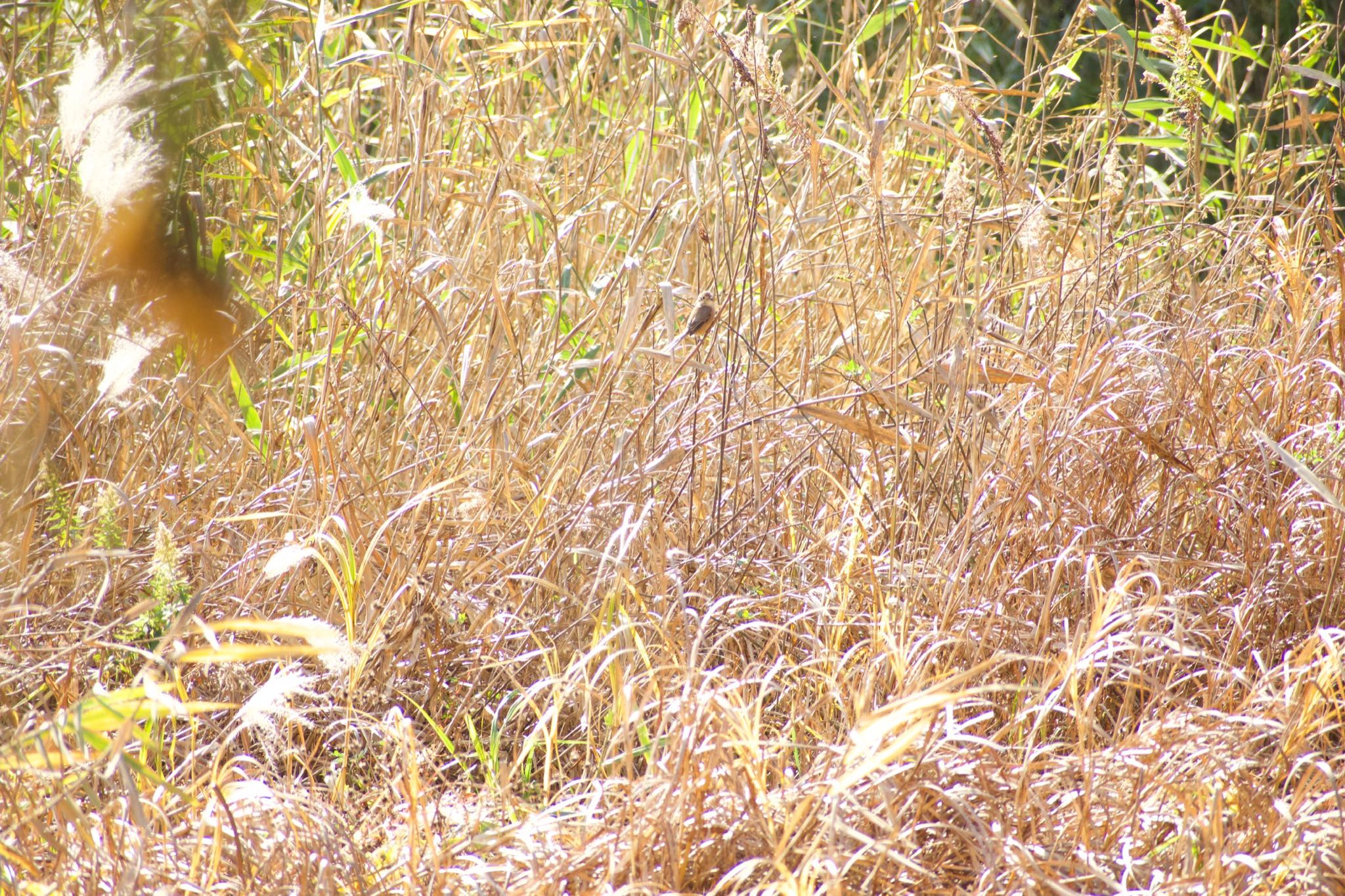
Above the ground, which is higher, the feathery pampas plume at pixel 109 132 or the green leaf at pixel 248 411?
the feathery pampas plume at pixel 109 132

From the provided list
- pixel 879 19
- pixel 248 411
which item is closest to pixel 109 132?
pixel 248 411

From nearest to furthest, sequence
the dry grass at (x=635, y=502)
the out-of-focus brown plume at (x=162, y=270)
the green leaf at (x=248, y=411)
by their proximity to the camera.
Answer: the out-of-focus brown plume at (x=162, y=270)
the dry grass at (x=635, y=502)
the green leaf at (x=248, y=411)

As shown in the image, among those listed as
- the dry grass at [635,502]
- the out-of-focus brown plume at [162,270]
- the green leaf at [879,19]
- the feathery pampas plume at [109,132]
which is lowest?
the dry grass at [635,502]

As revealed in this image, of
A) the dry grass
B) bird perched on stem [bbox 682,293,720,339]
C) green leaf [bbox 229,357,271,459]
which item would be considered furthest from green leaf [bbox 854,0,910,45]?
green leaf [bbox 229,357,271,459]

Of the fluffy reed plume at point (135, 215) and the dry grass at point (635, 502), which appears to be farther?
the dry grass at point (635, 502)

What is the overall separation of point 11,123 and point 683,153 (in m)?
0.88

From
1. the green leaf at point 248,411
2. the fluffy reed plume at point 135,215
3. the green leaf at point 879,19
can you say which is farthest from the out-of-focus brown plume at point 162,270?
the green leaf at point 879,19

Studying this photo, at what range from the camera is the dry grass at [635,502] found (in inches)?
33.8

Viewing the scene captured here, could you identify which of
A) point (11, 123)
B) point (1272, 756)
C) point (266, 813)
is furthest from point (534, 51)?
point (1272, 756)

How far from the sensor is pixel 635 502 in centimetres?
123

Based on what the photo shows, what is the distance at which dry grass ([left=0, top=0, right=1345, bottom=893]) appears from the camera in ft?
2.81

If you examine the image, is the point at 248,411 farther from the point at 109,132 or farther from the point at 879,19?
the point at 879,19

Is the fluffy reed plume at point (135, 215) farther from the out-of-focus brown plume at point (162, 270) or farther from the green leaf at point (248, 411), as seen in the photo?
the green leaf at point (248, 411)

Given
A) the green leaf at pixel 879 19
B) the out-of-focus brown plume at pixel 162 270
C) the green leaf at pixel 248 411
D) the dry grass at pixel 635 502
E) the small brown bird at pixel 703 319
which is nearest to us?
the out-of-focus brown plume at pixel 162 270
